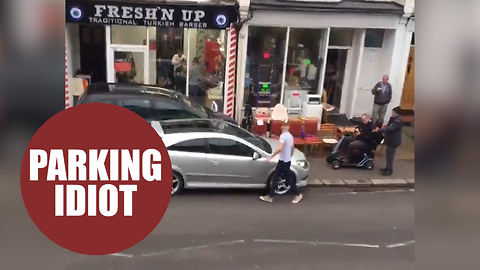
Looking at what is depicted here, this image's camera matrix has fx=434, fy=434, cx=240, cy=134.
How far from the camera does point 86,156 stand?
1937 millimetres

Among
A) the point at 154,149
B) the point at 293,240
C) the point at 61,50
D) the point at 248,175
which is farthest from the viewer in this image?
the point at 248,175

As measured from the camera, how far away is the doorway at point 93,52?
10547mm

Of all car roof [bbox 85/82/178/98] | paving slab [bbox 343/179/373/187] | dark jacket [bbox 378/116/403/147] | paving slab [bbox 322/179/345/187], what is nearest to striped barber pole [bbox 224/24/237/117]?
car roof [bbox 85/82/178/98]

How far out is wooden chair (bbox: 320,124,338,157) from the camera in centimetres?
934

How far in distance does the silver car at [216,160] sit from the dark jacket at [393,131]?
2.02m

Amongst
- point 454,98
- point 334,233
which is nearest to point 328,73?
point 334,233

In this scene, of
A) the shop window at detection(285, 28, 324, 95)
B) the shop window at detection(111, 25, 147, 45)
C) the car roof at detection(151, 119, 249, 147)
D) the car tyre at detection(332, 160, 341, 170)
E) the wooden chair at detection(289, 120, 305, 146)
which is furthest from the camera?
the shop window at detection(285, 28, 324, 95)

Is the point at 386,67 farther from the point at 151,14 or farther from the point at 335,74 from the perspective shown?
the point at 151,14

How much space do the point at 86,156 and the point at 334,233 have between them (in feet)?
16.1

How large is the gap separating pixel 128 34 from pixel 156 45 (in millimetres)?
711

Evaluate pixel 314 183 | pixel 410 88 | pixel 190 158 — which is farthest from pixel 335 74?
pixel 410 88

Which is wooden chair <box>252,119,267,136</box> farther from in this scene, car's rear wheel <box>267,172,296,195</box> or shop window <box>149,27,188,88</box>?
car's rear wheel <box>267,172,296,195</box>

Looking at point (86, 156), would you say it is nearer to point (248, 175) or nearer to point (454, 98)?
point (454, 98)

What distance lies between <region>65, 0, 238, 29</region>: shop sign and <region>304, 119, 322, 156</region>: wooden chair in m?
2.98
